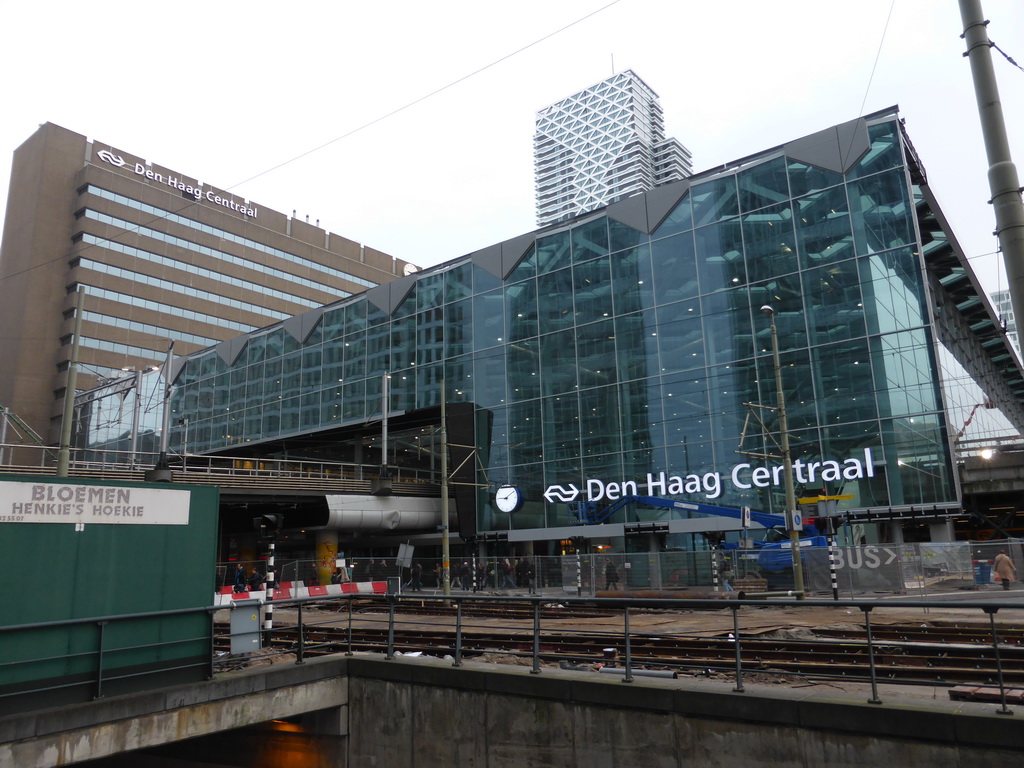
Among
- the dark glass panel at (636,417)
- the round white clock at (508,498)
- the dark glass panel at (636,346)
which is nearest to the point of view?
the dark glass panel at (636,417)

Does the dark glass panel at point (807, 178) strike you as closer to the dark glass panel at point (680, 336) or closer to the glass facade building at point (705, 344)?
the glass facade building at point (705, 344)

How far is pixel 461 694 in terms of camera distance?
10375 millimetres

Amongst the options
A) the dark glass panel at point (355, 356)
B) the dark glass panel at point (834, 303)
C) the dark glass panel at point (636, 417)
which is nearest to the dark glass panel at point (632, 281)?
the dark glass panel at point (636, 417)

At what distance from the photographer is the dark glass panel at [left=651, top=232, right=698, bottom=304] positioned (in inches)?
1553

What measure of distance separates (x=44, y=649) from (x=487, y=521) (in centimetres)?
3582

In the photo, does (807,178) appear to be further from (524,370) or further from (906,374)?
(524,370)

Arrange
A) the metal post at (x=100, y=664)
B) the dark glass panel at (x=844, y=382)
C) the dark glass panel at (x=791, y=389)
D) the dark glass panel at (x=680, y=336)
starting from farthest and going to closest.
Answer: the dark glass panel at (x=680, y=336), the dark glass panel at (x=791, y=389), the dark glass panel at (x=844, y=382), the metal post at (x=100, y=664)

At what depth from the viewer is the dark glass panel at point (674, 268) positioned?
39.4 metres

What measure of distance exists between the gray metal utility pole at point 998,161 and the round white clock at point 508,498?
37.2 meters

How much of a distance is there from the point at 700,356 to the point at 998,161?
105ft

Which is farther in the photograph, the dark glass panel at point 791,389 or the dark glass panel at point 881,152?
the dark glass panel at point 791,389

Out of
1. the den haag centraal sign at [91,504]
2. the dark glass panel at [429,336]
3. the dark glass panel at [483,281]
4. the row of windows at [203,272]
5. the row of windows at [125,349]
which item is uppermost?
the row of windows at [203,272]

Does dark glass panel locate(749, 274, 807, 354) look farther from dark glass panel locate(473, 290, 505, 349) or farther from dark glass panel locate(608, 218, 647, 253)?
dark glass panel locate(473, 290, 505, 349)

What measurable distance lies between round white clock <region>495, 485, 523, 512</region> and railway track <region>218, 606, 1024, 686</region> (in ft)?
81.4
